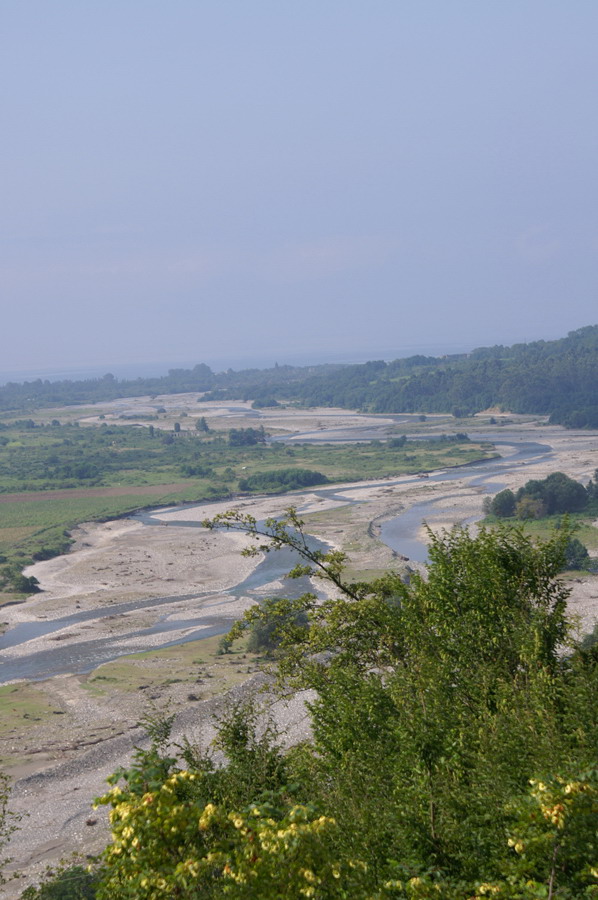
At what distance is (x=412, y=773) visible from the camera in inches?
554

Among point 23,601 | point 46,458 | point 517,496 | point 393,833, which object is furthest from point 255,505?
point 393,833

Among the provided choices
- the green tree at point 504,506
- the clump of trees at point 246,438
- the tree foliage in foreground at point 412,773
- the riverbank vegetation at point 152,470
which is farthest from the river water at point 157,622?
the clump of trees at point 246,438

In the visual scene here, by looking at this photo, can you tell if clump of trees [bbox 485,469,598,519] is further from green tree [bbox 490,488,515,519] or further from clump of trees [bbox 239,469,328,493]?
clump of trees [bbox 239,469,328,493]

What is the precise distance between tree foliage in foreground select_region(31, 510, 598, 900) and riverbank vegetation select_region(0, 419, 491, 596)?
68.3 meters

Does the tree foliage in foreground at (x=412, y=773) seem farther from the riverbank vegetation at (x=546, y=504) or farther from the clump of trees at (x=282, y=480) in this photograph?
the clump of trees at (x=282, y=480)

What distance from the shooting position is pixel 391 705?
1702cm

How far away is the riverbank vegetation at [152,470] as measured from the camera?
358 ft

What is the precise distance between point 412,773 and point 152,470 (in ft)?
453

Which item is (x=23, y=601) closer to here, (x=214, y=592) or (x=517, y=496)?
(x=214, y=592)

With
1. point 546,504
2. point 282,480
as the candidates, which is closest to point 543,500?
point 546,504

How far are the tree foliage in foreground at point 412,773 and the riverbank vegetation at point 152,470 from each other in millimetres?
68302

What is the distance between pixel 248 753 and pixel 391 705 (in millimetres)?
3087

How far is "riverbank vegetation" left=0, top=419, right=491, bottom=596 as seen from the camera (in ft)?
358

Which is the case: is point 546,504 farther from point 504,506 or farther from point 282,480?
point 282,480
